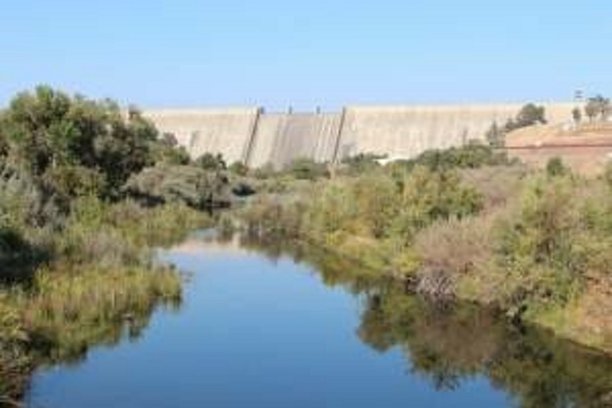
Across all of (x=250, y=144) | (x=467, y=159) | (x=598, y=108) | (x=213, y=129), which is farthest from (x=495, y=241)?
(x=213, y=129)

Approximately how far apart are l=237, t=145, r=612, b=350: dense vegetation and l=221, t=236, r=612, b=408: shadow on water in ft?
3.10

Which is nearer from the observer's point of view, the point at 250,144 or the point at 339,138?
the point at 339,138

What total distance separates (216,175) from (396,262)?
47.5 meters

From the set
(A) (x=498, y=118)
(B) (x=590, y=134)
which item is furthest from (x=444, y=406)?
(A) (x=498, y=118)

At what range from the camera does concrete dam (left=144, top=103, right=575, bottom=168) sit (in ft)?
412

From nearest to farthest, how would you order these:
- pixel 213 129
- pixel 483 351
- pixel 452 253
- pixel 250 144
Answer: pixel 483 351
pixel 452 253
pixel 250 144
pixel 213 129

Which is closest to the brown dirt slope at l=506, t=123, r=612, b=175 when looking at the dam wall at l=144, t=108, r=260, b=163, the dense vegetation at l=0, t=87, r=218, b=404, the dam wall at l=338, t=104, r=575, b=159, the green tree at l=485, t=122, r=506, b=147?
the green tree at l=485, t=122, r=506, b=147

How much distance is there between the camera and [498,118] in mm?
124438

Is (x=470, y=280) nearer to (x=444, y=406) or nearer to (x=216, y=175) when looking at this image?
(x=444, y=406)

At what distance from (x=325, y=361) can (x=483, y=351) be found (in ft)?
14.3

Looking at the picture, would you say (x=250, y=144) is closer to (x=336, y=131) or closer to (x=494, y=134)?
(x=336, y=131)

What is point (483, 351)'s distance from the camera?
102ft

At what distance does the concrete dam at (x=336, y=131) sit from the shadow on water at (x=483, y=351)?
8383 cm

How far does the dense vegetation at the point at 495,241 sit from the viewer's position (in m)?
32.4
